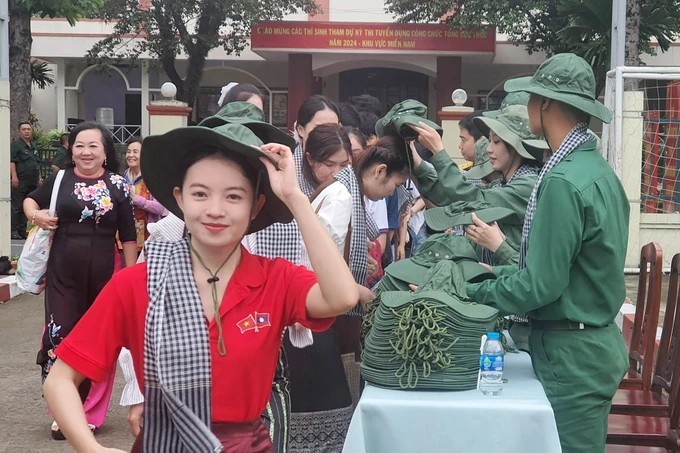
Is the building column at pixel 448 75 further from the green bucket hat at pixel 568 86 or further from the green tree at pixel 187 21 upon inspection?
the green bucket hat at pixel 568 86

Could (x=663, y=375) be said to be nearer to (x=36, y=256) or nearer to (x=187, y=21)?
(x=36, y=256)

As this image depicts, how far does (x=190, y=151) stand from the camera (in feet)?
8.03

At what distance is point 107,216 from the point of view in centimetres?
568

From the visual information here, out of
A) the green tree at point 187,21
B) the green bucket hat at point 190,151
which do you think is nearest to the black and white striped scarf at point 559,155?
the green bucket hat at point 190,151

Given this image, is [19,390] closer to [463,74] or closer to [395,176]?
[395,176]

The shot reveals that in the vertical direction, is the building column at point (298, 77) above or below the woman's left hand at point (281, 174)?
above

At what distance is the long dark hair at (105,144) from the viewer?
226 inches

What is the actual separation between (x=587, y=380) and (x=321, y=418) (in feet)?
4.13

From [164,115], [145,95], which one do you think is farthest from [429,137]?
[145,95]

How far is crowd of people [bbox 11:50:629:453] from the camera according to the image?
230 centimetres

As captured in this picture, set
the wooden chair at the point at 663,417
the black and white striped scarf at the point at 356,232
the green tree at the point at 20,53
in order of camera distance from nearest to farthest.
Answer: the wooden chair at the point at 663,417
the black and white striped scarf at the point at 356,232
the green tree at the point at 20,53

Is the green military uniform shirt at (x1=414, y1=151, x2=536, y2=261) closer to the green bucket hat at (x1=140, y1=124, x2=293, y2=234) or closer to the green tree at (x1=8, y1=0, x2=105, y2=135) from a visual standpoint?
the green bucket hat at (x1=140, y1=124, x2=293, y2=234)

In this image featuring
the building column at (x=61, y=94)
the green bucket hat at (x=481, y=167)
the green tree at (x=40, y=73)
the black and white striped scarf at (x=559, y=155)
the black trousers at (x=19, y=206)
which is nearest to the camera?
the black and white striped scarf at (x=559, y=155)

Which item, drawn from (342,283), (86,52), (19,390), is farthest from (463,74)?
(342,283)
